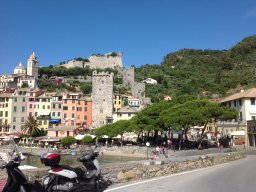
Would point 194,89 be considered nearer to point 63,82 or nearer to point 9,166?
point 63,82

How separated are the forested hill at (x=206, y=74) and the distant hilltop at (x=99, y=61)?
1062cm

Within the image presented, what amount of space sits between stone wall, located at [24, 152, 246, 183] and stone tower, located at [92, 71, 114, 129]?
55.0 m

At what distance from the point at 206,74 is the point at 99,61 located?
44.9 meters

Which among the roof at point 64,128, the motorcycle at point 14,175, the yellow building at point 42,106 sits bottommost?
the motorcycle at point 14,175

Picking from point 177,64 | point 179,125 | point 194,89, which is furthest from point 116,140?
point 177,64

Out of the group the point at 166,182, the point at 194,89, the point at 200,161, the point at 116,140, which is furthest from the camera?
the point at 194,89

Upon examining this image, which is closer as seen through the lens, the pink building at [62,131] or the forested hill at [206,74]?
the pink building at [62,131]

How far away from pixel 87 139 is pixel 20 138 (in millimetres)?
17271

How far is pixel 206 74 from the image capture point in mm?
112500

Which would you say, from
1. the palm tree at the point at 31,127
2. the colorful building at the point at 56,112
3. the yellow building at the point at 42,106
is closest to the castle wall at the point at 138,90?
the colorful building at the point at 56,112

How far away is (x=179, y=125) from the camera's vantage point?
35.8 m

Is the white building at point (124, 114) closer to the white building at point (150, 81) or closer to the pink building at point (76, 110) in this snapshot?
the pink building at point (76, 110)

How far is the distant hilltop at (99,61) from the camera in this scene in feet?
402

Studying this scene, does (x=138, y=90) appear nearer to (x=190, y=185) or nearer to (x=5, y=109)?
(x=5, y=109)
